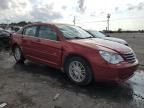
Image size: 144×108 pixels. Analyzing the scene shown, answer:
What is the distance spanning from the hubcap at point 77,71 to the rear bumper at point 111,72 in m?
0.42

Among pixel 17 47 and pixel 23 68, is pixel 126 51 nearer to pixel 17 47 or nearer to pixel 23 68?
pixel 23 68

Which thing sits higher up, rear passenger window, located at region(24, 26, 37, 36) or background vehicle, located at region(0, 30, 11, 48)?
rear passenger window, located at region(24, 26, 37, 36)

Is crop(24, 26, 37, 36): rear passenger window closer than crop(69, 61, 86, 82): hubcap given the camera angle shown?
No

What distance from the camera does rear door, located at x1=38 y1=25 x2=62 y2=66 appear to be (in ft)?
20.6

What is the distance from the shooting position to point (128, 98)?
4.95m

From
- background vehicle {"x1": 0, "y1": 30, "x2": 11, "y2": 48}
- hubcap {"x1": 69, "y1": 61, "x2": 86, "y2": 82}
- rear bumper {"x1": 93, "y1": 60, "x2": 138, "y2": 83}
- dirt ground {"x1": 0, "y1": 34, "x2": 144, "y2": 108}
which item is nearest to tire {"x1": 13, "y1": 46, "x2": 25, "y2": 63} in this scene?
dirt ground {"x1": 0, "y1": 34, "x2": 144, "y2": 108}

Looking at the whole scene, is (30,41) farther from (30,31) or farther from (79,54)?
Result: (79,54)

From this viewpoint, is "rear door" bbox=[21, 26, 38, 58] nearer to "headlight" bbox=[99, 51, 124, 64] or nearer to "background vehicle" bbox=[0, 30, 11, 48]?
"headlight" bbox=[99, 51, 124, 64]

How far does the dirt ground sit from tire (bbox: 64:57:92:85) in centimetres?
17

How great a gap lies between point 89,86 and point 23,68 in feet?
9.67

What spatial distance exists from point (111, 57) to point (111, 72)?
35 cm

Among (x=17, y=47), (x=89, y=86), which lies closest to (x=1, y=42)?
(x=17, y=47)

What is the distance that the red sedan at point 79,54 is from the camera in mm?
5242

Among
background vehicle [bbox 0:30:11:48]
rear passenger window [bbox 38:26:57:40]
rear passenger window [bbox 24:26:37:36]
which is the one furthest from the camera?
background vehicle [bbox 0:30:11:48]
